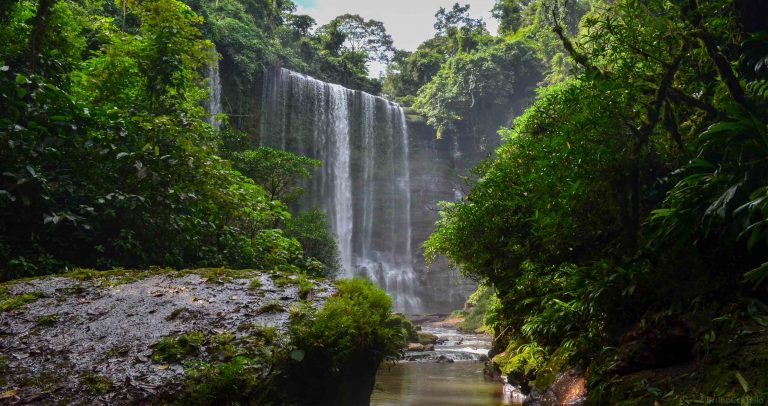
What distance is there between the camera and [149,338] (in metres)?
3.58

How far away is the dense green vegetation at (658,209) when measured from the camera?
3188 millimetres

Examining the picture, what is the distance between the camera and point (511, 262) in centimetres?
858

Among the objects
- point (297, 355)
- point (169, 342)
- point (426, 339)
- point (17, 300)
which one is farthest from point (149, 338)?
point (426, 339)

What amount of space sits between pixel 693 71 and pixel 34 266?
727 cm

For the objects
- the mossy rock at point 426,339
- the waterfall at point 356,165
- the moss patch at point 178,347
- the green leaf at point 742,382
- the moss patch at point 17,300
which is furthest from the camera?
the waterfall at point 356,165

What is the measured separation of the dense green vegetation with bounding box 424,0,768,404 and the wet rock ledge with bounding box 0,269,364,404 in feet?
8.35

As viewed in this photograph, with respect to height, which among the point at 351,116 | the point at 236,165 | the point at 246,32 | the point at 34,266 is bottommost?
the point at 34,266

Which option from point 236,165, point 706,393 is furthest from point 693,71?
point 236,165

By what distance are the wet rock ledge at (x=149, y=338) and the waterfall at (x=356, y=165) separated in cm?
2376

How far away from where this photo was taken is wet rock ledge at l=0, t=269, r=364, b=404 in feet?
10.2

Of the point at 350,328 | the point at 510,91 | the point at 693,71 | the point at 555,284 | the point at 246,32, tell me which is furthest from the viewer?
the point at 510,91

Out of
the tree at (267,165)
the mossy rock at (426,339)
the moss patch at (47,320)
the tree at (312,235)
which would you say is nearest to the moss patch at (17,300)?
the moss patch at (47,320)

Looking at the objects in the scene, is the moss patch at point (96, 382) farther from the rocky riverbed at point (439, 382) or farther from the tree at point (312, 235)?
the tree at point (312, 235)

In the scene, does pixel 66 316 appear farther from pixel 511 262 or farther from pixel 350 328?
pixel 511 262
